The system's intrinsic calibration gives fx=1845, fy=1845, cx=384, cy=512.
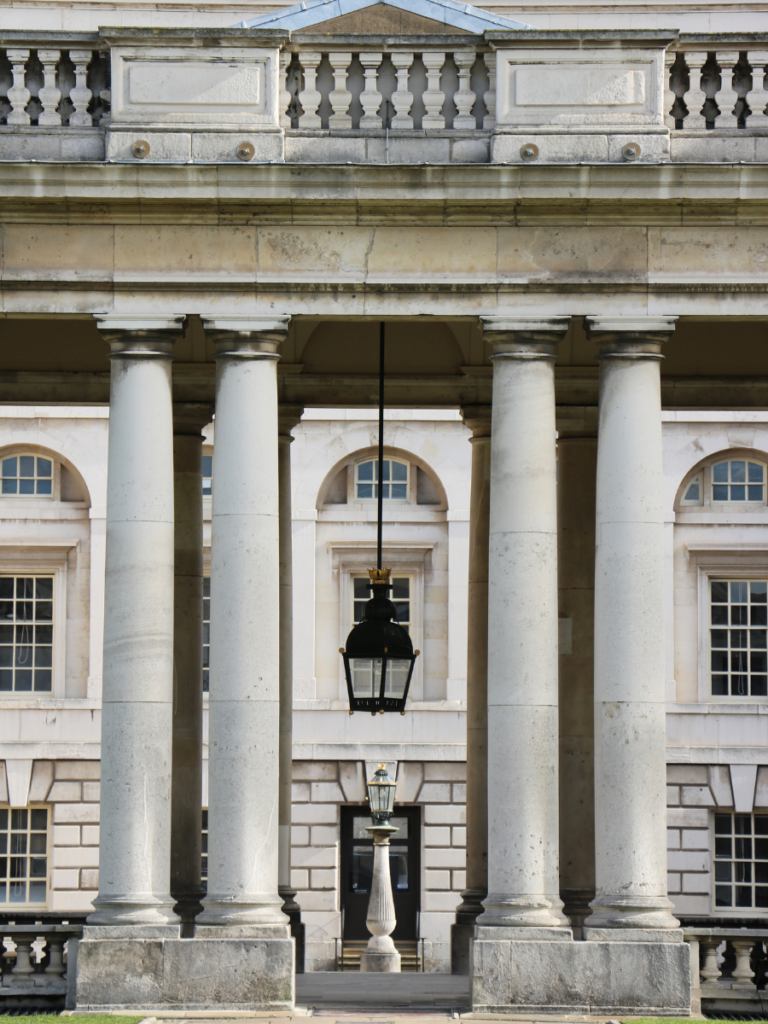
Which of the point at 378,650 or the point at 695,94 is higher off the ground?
the point at 695,94

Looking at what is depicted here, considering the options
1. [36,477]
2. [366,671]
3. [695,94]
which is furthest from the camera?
[36,477]

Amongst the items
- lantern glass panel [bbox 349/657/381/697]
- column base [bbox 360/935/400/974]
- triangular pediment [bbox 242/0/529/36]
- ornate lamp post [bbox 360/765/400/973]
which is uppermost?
triangular pediment [bbox 242/0/529/36]

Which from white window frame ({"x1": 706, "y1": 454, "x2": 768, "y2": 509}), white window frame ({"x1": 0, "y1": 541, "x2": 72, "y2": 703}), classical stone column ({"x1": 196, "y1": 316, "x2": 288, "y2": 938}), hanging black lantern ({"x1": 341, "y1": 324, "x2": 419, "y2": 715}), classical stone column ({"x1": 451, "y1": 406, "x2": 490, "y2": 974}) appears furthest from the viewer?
white window frame ({"x1": 706, "y1": 454, "x2": 768, "y2": 509})

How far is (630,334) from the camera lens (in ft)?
86.2

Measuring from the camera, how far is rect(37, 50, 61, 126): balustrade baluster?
87.8 ft

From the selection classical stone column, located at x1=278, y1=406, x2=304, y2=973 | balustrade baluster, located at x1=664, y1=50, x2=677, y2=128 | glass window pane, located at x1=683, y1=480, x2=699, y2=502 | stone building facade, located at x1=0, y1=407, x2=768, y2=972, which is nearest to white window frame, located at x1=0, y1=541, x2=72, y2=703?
stone building facade, located at x1=0, y1=407, x2=768, y2=972

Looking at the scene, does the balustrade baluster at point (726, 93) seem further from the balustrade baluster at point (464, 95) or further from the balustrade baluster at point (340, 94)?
the balustrade baluster at point (340, 94)

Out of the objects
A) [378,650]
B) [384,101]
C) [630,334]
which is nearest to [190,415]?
[378,650]

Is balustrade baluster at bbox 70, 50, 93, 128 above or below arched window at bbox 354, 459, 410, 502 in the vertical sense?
above

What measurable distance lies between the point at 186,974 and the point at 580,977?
5255 mm

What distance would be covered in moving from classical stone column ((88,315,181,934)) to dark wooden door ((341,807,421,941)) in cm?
2918

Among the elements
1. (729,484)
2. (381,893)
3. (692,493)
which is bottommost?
(381,893)

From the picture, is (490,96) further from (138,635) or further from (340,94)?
(138,635)

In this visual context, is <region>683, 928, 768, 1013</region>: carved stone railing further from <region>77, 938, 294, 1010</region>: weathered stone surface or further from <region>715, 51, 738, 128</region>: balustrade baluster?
<region>715, 51, 738, 128</region>: balustrade baluster
